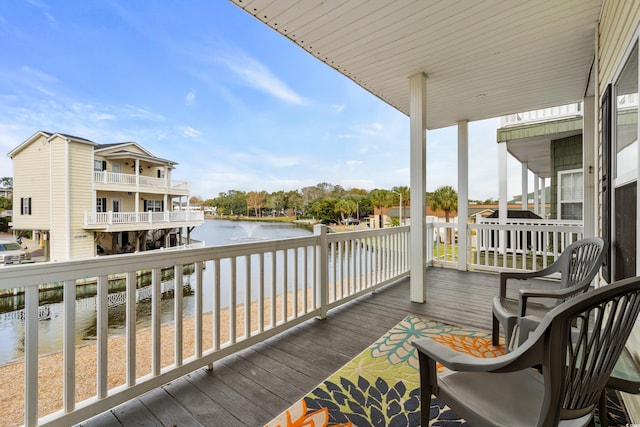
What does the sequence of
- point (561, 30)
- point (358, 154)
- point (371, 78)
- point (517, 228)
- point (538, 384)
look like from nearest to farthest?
point (538, 384) < point (561, 30) < point (371, 78) < point (517, 228) < point (358, 154)

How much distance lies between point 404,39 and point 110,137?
11.5ft

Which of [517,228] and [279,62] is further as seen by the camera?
[279,62]

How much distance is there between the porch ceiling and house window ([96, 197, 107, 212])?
2.06m

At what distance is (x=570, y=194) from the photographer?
20.7 feet

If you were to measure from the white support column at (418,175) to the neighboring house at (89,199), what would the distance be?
2640 mm

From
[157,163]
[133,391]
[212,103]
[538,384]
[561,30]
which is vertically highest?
[212,103]

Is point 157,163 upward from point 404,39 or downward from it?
downward

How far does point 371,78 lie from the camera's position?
3.68 m

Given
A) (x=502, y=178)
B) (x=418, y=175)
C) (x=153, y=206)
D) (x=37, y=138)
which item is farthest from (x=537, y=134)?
(x=37, y=138)

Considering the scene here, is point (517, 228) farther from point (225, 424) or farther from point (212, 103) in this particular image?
point (212, 103)

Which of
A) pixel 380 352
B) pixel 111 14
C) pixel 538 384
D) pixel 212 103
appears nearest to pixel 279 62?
pixel 212 103

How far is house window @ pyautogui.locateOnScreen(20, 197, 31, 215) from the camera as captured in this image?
191 centimetres

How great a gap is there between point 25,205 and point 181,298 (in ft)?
4.17

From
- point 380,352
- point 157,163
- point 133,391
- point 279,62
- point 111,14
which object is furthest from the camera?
point 279,62
